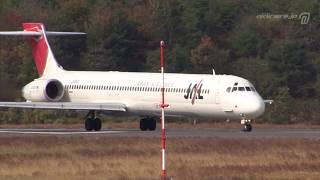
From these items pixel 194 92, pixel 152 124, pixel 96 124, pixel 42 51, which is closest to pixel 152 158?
pixel 194 92

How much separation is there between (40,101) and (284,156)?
21.1 m

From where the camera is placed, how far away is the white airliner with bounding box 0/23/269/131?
46.2 meters

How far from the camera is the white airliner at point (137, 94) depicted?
4625cm

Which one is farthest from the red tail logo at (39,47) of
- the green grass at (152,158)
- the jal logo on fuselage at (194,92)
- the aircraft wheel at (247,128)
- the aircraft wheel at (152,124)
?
the green grass at (152,158)

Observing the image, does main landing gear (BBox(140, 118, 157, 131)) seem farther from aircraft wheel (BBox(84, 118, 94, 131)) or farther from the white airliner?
aircraft wheel (BBox(84, 118, 94, 131))

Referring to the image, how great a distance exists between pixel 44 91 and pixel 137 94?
4.34 meters

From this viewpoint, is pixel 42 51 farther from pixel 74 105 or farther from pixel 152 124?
pixel 152 124

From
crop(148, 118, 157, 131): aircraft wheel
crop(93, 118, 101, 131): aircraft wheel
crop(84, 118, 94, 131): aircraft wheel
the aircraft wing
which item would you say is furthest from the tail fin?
crop(148, 118, 157, 131): aircraft wheel

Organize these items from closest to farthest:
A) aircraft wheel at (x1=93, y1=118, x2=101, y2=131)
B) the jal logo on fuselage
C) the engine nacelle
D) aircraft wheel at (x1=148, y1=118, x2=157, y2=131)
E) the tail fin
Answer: the jal logo on fuselage
aircraft wheel at (x1=93, y1=118, x2=101, y2=131)
aircraft wheel at (x1=148, y1=118, x2=157, y2=131)
the engine nacelle
the tail fin

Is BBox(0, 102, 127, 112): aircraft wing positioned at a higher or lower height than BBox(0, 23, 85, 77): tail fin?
lower

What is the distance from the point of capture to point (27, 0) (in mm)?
89250

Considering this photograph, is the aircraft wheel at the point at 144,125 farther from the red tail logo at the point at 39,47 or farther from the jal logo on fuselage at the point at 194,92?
the red tail logo at the point at 39,47

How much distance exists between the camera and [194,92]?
46.9 m

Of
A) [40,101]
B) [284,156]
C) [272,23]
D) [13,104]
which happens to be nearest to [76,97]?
[40,101]
